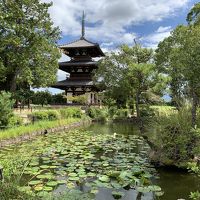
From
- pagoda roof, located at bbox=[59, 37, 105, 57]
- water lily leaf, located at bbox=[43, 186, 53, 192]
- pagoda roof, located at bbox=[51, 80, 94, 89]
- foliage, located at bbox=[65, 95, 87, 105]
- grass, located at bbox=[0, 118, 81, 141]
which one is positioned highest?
pagoda roof, located at bbox=[59, 37, 105, 57]

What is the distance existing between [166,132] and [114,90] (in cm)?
2638

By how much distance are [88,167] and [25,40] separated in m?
19.2

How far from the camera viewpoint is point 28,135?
1747 cm

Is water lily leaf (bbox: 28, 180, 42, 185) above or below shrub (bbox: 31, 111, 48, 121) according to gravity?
below

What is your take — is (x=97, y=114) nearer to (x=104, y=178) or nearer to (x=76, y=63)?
(x=76, y=63)

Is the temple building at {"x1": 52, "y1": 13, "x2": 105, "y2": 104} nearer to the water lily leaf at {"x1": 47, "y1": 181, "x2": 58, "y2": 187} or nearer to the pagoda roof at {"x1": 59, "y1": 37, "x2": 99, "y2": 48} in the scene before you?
the pagoda roof at {"x1": 59, "y1": 37, "x2": 99, "y2": 48}

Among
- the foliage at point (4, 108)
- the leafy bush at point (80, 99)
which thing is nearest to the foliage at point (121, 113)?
the leafy bush at point (80, 99)

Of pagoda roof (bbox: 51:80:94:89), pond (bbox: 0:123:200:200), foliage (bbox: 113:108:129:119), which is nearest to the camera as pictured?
pond (bbox: 0:123:200:200)

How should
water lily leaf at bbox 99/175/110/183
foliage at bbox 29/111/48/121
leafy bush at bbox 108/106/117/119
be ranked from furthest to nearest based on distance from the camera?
leafy bush at bbox 108/106/117/119
foliage at bbox 29/111/48/121
water lily leaf at bbox 99/175/110/183

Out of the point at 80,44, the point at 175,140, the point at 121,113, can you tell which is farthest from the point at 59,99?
the point at 175,140

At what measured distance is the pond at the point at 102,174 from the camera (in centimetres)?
830

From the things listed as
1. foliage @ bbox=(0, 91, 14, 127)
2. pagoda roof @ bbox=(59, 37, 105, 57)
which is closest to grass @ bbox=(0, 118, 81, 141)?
foliage @ bbox=(0, 91, 14, 127)

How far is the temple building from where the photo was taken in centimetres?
4291

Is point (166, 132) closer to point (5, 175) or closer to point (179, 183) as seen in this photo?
point (179, 183)
